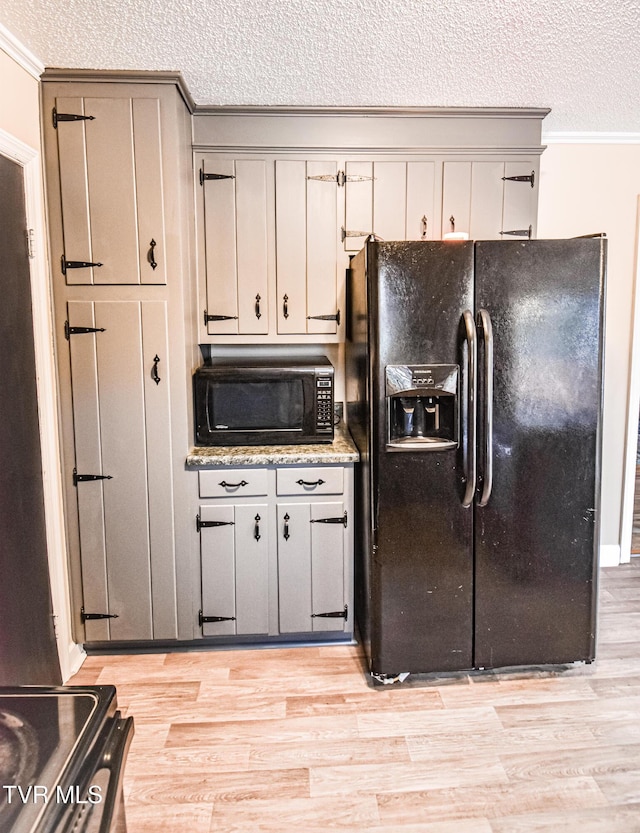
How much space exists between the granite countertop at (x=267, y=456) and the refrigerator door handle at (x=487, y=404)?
56cm

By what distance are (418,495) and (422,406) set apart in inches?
13.9

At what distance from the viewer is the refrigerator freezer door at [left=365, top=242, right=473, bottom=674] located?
82.4 inches

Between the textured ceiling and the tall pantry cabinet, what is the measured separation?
19 cm

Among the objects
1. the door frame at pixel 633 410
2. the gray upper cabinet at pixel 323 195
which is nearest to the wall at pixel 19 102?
the gray upper cabinet at pixel 323 195

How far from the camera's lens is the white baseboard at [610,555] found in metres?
3.35

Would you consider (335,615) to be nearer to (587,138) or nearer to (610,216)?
(610,216)

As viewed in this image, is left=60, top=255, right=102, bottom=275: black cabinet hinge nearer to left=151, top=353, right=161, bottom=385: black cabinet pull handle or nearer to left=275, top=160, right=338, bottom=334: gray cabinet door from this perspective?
Answer: left=151, top=353, right=161, bottom=385: black cabinet pull handle

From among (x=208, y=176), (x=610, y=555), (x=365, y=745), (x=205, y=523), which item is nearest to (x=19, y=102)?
(x=208, y=176)

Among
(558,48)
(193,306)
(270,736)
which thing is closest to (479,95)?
(558,48)

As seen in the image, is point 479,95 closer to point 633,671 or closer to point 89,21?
point 89,21

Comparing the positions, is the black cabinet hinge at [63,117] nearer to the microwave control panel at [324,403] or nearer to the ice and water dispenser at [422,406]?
the microwave control panel at [324,403]

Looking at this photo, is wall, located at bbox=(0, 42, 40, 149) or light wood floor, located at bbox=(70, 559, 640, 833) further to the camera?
wall, located at bbox=(0, 42, 40, 149)

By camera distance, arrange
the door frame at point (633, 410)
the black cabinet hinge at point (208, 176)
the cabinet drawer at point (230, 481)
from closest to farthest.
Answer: the cabinet drawer at point (230, 481) < the black cabinet hinge at point (208, 176) < the door frame at point (633, 410)

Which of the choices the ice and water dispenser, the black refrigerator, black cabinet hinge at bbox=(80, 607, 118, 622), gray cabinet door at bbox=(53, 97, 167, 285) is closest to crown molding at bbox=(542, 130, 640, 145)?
the black refrigerator
